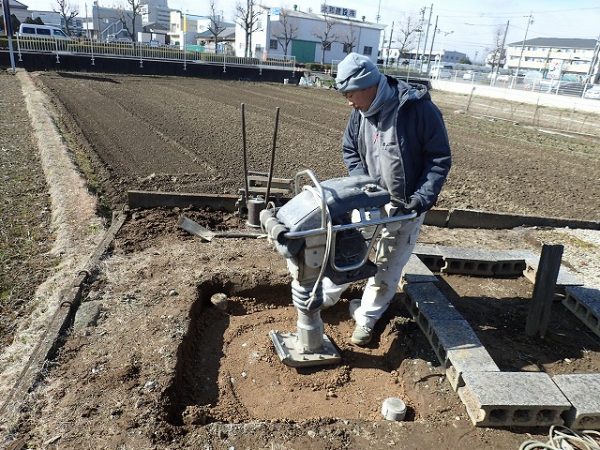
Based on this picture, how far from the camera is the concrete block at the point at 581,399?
2.76 meters

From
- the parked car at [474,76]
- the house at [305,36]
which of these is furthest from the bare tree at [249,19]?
the parked car at [474,76]

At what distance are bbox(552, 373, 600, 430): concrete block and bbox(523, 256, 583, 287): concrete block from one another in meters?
1.61

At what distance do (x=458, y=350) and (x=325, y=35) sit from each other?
54.6m

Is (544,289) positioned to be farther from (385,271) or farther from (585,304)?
(385,271)

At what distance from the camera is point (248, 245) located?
203 inches

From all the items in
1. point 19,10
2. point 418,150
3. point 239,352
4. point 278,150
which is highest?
point 19,10

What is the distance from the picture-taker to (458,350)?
10.6 ft

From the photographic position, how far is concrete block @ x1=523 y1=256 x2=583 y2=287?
4.45 m

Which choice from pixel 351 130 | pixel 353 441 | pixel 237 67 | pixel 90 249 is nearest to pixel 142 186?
pixel 90 249

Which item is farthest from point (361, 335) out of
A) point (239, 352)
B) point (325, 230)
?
point (325, 230)

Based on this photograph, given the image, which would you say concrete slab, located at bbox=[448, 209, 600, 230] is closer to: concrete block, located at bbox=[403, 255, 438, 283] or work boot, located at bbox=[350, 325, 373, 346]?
concrete block, located at bbox=[403, 255, 438, 283]

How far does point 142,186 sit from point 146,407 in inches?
191

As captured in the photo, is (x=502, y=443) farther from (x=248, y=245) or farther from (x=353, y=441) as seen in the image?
(x=248, y=245)

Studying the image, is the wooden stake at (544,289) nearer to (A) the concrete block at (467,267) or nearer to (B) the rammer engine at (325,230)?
(A) the concrete block at (467,267)
